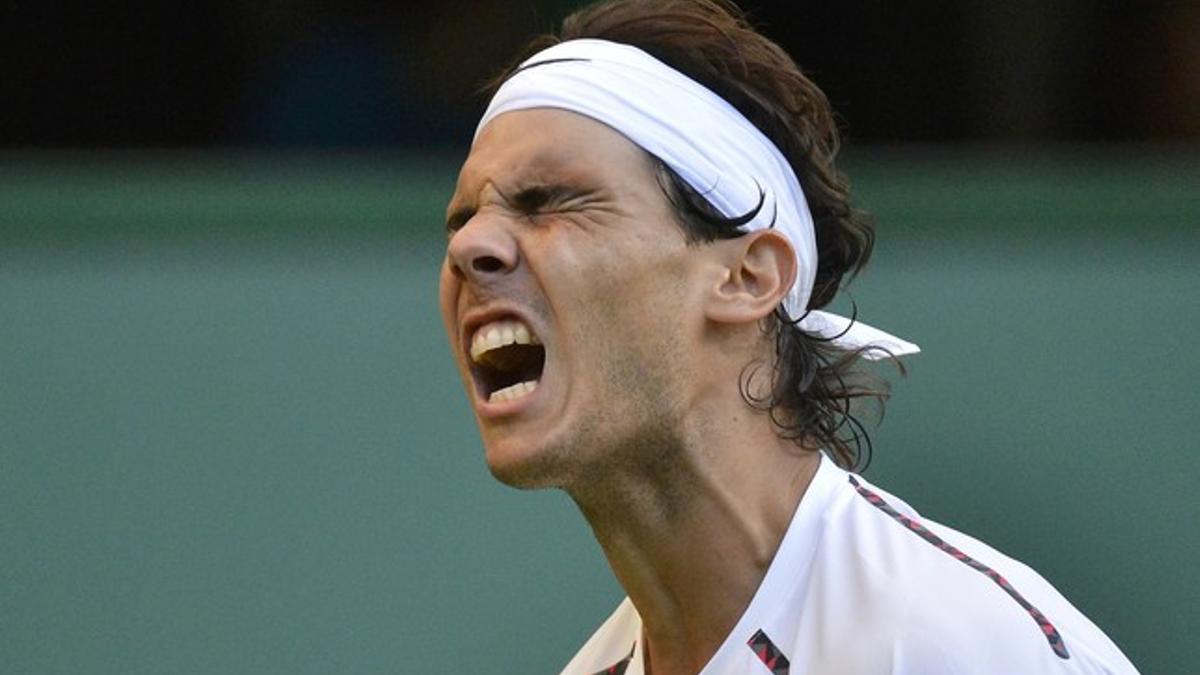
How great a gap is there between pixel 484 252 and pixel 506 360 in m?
0.21

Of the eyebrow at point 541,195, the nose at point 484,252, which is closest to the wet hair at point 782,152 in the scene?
the eyebrow at point 541,195

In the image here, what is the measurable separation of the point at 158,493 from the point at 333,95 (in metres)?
0.89

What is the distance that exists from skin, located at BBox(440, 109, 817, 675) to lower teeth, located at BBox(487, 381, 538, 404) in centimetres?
1

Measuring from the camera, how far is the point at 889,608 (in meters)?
3.15

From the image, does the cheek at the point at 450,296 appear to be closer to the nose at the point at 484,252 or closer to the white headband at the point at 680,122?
the nose at the point at 484,252

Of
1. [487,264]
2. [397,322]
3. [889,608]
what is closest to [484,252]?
[487,264]

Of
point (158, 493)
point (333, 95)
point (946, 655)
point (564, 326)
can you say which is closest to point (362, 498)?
point (158, 493)

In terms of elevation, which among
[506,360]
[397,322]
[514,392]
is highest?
[397,322]

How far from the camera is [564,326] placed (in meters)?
3.41

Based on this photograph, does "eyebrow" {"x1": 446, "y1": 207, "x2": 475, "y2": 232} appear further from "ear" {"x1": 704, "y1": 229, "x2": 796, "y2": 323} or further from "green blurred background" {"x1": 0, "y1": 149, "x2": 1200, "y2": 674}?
"green blurred background" {"x1": 0, "y1": 149, "x2": 1200, "y2": 674}

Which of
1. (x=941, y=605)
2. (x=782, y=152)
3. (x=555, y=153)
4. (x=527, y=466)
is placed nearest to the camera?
(x=941, y=605)

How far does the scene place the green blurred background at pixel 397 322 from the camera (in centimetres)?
491

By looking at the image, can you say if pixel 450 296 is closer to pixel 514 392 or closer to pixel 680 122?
pixel 514 392

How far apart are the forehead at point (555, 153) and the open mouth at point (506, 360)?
223 millimetres
